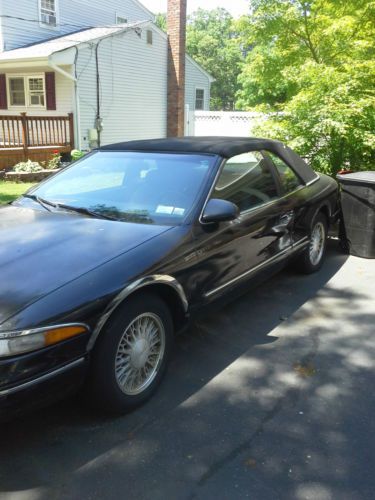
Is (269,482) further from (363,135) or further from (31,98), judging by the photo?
(31,98)

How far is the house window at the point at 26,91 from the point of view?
16891 millimetres

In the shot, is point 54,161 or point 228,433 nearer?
point 228,433

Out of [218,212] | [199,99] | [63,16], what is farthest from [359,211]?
[199,99]

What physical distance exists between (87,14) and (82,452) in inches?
807

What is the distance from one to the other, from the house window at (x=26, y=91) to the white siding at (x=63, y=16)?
118cm

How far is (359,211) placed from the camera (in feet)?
19.5

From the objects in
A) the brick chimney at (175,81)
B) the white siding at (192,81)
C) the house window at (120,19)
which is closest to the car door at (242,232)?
the brick chimney at (175,81)

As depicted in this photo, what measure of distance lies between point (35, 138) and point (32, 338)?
43.4 ft

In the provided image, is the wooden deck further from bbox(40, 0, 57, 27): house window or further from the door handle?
the door handle

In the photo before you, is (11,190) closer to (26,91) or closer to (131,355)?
(131,355)

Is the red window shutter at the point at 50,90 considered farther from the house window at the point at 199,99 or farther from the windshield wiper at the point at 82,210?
the windshield wiper at the point at 82,210

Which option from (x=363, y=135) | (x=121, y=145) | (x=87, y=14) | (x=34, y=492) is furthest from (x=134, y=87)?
(x=34, y=492)

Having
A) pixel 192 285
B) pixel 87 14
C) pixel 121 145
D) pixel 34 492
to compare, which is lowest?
pixel 34 492

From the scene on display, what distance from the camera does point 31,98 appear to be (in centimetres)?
1712
